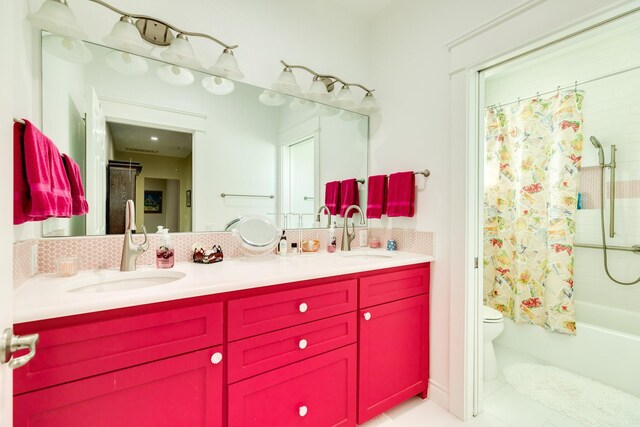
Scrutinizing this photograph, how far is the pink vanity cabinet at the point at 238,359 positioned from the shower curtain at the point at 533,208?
4.27ft

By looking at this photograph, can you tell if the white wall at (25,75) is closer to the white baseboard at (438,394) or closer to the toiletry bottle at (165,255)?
the toiletry bottle at (165,255)

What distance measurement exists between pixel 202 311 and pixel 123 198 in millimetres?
826

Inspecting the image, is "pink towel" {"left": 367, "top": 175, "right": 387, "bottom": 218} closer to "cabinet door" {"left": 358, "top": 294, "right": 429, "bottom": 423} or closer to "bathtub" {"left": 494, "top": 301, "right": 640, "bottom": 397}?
"cabinet door" {"left": 358, "top": 294, "right": 429, "bottom": 423}

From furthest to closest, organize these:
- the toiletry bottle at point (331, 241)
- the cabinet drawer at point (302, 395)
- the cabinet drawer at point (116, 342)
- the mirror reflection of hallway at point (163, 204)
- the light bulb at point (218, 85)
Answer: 1. the toiletry bottle at point (331, 241)
2. the light bulb at point (218, 85)
3. the mirror reflection of hallway at point (163, 204)
4. the cabinet drawer at point (302, 395)
5. the cabinet drawer at point (116, 342)

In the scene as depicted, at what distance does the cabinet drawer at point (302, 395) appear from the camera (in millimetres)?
1134

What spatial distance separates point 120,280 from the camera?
4.08 ft

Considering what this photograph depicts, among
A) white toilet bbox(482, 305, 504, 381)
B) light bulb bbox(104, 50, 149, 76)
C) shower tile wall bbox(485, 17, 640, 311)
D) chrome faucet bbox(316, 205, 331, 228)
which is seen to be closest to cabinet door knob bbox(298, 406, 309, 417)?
chrome faucet bbox(316, 205, 331, 228)

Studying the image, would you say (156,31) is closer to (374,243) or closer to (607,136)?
(374,243)

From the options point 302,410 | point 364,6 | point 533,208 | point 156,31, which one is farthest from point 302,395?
point 364,6

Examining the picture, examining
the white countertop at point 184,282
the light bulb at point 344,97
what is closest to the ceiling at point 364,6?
the light bulb at point 344,97

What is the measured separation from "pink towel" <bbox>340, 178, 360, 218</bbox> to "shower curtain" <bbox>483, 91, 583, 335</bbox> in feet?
4.35

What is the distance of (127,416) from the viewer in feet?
2.99

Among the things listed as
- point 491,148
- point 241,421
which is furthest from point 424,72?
point 241,421

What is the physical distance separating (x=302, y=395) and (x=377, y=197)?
1341mm
